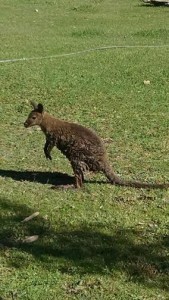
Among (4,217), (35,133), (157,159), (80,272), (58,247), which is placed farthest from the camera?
(35,133)

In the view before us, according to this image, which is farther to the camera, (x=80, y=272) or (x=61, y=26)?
(x=61, y=26)

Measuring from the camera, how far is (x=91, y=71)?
12070mm

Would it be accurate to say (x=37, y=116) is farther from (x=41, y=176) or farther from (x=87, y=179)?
(x=87, y=179)

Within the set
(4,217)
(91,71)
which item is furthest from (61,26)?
(4,217)

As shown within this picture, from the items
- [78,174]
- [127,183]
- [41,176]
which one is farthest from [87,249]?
[41,176]

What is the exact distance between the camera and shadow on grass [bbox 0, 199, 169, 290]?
5008 mm

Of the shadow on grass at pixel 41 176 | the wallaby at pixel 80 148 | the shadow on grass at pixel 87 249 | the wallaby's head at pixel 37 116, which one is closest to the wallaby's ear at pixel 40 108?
the wallaby's head at pixel 37 116

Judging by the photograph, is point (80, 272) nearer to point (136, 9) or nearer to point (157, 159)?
point (157, 159)

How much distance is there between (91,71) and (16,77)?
1.38 meters

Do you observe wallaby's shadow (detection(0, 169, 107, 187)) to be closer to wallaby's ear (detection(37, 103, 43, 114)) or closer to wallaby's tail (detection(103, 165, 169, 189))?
wallaby's tail (detection(103, 165, 169, 189))

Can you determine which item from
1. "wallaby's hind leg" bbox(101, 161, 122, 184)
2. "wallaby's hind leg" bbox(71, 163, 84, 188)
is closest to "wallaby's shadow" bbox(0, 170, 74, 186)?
"wallaby's hind leg" bbox(71, 163, 84, 188)

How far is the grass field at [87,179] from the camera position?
4.92 m

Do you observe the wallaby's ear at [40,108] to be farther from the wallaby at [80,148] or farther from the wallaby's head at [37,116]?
the wallaby at [80,148]

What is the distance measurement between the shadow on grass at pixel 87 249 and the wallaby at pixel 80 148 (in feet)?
2.58
